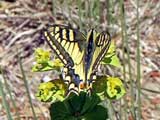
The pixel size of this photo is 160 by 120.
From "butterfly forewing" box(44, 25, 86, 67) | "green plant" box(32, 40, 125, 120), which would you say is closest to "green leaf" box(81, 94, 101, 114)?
"green plant" box(32, 40, 125, 120)

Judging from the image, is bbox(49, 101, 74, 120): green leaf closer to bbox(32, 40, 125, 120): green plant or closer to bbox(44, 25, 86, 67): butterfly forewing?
bbox(32, 40, 125, 120): green plant

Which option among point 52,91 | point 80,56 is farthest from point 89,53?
point 52,91

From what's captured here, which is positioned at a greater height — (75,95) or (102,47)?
(102,47)

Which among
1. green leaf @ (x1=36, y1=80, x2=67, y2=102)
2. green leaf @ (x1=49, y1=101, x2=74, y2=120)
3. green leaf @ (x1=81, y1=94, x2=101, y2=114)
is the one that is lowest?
green leaf @ (x1=49, y1=101, x2=74, y2=120)

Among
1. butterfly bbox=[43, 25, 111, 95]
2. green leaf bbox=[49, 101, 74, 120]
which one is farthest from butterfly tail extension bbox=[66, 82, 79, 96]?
green leaf bbox=[49, 101, 74, 120]

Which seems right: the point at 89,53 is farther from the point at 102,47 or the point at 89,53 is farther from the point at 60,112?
the point at 60,112

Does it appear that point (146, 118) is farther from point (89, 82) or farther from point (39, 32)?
point (89, 82)

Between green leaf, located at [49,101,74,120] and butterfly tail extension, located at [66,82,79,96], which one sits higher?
butterfly tail extension, located at [66,82,79,96]

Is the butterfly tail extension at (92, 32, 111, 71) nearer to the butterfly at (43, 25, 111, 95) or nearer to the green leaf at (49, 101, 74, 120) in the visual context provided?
the butterfly at (43, 25, 111, 95)

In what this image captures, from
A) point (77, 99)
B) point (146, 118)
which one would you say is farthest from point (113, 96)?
point (146, 118)
